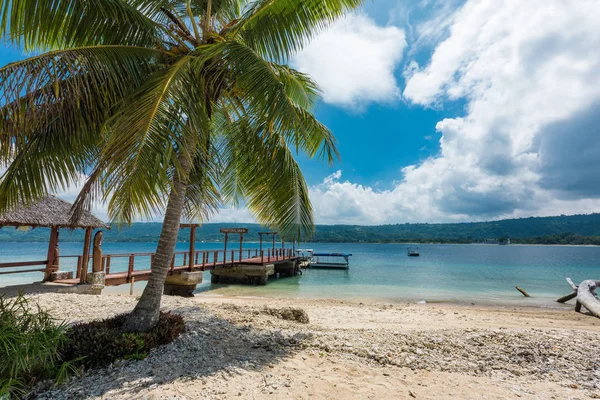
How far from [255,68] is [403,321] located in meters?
9.44

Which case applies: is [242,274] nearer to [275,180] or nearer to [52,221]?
[52,221]

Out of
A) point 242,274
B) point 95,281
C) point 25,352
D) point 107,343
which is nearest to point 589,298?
point 107,343

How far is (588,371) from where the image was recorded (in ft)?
16.0

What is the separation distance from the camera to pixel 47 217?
10906mm

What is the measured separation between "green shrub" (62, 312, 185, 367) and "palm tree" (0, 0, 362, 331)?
0.29 metres

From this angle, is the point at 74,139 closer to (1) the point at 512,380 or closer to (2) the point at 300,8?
(2) the point at 300,8

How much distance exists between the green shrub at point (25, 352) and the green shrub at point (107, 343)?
243mm

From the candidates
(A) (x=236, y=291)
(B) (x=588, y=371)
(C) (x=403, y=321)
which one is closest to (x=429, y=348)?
(B) (x=588, y=371)

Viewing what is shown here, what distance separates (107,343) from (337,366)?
3.28 meters

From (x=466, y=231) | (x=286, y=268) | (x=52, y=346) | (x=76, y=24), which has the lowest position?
(x=286, y=268)

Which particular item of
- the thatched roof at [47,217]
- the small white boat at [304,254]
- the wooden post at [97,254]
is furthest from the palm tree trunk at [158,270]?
the small white boat at [304,254]

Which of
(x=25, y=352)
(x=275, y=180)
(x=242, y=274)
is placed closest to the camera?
(x=25, y=352)

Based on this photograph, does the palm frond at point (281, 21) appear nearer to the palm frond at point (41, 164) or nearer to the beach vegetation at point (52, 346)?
the palm frond at point (41, 164)

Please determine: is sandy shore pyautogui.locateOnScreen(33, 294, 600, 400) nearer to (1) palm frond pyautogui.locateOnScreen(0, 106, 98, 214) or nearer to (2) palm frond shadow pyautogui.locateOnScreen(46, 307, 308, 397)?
(2) palm frond shadow pyautogui.locateOnScreen(46, 307, 308, 397)
